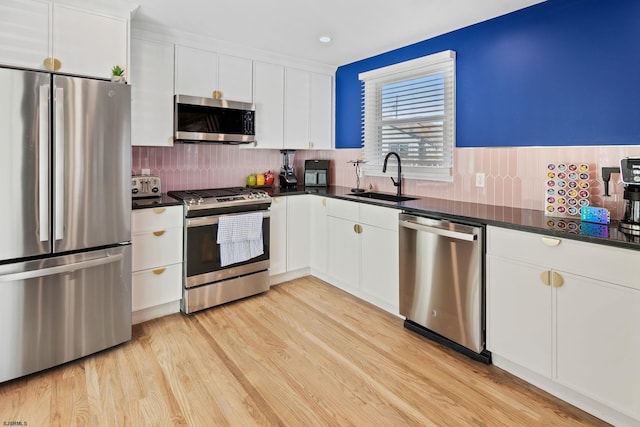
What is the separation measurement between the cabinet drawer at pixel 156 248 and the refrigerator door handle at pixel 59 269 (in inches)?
13.7

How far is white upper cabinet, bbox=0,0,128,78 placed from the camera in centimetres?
227

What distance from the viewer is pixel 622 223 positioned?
79.3 inches

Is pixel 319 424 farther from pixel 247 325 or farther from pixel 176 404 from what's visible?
pixel 247 325

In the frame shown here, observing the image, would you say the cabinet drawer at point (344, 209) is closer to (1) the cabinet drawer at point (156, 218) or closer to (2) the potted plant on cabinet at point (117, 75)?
(1) the cabinet drawer at point (156, 218)

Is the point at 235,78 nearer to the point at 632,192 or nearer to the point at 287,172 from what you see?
the point at 287,172

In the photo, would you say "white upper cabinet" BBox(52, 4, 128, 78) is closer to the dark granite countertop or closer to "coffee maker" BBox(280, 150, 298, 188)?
the dark granite countertop

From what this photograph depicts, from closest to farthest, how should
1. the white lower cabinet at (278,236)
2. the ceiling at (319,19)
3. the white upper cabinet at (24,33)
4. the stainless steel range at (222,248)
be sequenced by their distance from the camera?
the white upper cabinet at (24,33)
the ceiling at (319,19)
the stainless steel range at (222,248)
the white lower cabinet at (278,236)

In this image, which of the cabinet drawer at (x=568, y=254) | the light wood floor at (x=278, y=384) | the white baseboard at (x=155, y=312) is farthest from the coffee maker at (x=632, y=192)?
the white baseboard at (x=155, y=312)

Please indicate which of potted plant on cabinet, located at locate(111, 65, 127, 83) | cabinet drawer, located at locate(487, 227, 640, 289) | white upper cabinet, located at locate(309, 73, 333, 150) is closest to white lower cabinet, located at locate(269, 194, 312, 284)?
white upper cabinet, located at locate(309, 73, 333, 150)

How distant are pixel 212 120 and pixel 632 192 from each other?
307 cm

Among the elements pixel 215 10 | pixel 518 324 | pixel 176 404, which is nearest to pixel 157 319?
pixel 176 404

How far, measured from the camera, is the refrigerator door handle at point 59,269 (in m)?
2.10

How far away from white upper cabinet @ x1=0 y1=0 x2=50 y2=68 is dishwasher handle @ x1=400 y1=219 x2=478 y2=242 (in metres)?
2.62

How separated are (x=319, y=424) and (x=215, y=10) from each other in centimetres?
276
